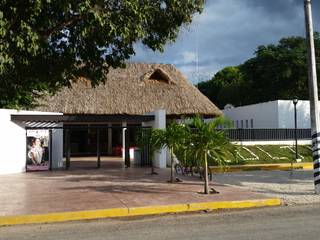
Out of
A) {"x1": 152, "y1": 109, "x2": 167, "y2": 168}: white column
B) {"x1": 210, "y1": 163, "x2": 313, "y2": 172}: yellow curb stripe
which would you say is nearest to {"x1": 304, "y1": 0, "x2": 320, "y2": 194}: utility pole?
{"x1": 210, "y1": 163, "x2": 313, "y2": 172}: yellow curb stripe

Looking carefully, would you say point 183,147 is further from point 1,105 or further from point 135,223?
point 1,105

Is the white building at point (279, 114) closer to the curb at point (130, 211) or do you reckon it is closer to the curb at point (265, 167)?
the curb at point (265, 167)

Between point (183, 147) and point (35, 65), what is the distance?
544 cm

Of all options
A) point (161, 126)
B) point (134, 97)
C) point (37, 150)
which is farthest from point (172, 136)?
point (134, 97)

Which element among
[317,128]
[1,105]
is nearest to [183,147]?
[317,128]

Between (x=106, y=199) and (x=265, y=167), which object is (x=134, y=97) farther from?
(x=106, y=199)

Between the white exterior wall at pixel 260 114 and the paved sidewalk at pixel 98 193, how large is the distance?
18.0 meters

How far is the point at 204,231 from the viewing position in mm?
8922

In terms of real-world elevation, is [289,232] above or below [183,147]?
below

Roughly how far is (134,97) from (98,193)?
2070 centimetres

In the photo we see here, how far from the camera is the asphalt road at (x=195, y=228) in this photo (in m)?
8.46

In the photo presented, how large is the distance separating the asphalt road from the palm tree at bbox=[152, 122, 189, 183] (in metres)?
4.94

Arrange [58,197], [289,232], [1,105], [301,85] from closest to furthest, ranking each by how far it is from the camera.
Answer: [289,232]
[58,197]
[1,105]
[301,85]

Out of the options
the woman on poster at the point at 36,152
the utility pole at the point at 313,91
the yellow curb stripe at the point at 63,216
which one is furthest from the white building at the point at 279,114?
the yellow curb stripe at the point at 63,216
